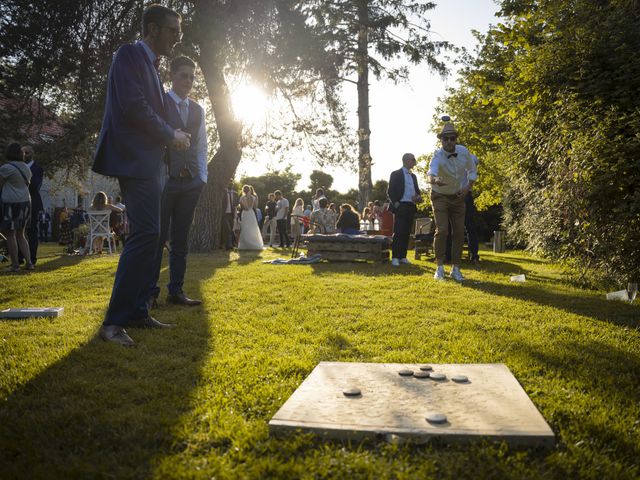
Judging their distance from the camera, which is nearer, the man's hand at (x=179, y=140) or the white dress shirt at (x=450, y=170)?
the man's hand at (x=179, y=140)

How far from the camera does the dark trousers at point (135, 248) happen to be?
352cm

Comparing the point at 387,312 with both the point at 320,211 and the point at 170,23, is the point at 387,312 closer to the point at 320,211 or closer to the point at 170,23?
the point at 170,23

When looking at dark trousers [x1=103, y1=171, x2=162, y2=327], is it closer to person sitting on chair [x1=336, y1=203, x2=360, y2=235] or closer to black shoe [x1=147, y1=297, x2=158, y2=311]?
black shoe [x1=147, y1=297, x2=158, y2=311]

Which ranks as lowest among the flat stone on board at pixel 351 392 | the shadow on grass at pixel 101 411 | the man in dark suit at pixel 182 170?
the shadow on grass at pixel 101 411

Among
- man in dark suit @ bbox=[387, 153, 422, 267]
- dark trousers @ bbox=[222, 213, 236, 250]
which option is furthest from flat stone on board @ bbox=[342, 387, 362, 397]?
dark trousers @ bbox=[222, 213, 236, 250]

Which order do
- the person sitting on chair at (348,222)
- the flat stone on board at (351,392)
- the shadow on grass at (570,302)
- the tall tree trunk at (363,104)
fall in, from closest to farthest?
the flat stone on board at (351,392), the shadow on grass at (570,302), the person sitting on chair at (348,222), the tall tree trunk at (363,104)

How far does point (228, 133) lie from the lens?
13312 mm

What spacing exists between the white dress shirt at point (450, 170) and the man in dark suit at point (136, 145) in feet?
14.1

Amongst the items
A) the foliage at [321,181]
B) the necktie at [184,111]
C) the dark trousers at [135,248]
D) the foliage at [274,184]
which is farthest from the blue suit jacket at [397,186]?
the foliage at [321,181]

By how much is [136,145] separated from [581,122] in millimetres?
4101

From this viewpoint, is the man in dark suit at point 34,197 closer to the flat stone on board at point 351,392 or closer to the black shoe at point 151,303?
the black shoe at point 151,303

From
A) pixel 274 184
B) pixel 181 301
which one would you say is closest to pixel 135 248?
pixel 181 301

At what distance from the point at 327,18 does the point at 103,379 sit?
10.9 metres

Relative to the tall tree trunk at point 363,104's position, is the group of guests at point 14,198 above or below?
below
